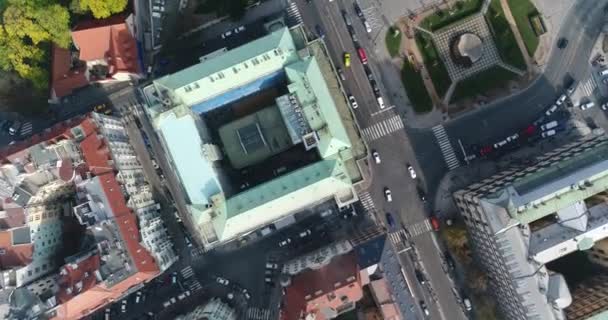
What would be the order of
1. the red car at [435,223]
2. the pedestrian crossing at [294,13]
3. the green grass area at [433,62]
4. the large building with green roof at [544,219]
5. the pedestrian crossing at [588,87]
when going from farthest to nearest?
the pedestrian crossing at [294,13] → the pedestrian crossing at [588,87] → the green grass area at [433,62] → the red car at [435,223] → the large building with green roof at [544,219]

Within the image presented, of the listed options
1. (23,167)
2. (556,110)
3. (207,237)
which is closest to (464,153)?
(556,110)

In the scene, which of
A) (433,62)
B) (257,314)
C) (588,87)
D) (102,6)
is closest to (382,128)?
(433,62)

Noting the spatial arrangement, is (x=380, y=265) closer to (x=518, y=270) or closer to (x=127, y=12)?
(x=518, y=270)

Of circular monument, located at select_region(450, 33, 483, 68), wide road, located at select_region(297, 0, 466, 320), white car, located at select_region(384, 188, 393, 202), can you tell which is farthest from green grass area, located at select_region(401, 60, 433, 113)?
white car, located at select_region(384, 188, 393, 202)

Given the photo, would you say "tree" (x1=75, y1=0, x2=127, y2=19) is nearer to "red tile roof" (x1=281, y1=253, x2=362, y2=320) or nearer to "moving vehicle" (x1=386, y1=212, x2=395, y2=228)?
"red tile roof" (x1=281, y1=253, x2=362, y2=320)

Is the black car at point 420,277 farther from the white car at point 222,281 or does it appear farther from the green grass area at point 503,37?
the green grass area at point 503,37

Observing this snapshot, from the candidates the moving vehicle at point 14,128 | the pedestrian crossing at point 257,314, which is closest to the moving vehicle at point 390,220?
the pedestrian crossing at point 257,314

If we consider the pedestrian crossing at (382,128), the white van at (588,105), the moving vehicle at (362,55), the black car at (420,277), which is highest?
the moving vehicle at (362,55)
